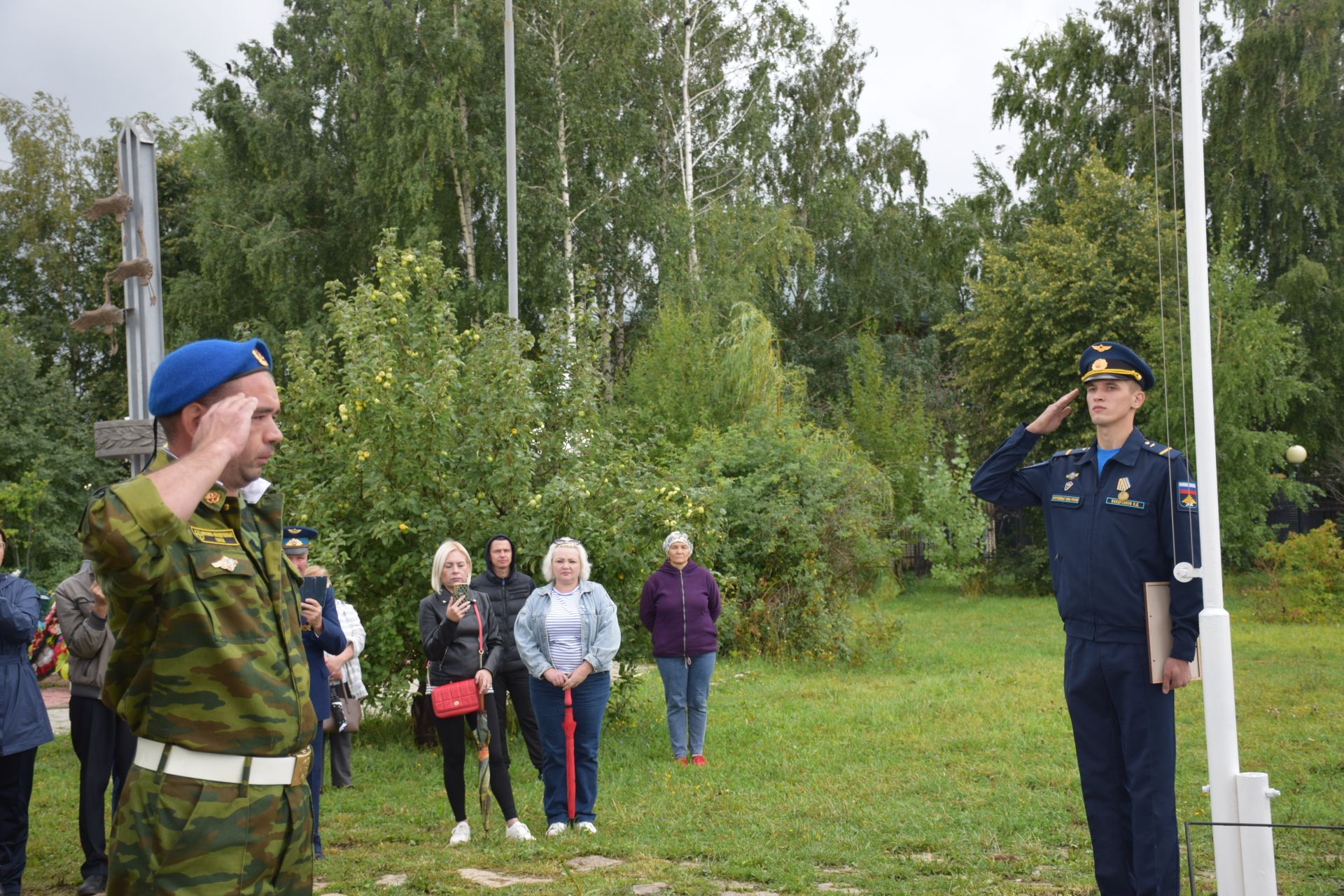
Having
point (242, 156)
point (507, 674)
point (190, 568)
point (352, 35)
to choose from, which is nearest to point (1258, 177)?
point (352, 35)

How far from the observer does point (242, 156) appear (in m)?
29.2

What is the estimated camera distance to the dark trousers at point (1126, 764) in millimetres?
4621

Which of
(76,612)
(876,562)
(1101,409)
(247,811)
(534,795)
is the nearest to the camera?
(247,811)

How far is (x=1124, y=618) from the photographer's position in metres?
4.70

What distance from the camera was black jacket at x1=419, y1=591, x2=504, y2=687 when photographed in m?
7.41

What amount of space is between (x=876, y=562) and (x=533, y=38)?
14.8m

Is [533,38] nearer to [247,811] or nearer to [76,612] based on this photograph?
[76,612]

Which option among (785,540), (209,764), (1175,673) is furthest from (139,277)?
(785,540)

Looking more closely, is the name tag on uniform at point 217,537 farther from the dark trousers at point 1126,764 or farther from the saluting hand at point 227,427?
the dark trousers at point 1126,764

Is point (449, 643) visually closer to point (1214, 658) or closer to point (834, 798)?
point (834, 798)

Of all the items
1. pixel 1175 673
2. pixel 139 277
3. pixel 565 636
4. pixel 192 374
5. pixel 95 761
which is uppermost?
pixel 139 277

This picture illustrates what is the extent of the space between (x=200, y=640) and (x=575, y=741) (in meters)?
5.24

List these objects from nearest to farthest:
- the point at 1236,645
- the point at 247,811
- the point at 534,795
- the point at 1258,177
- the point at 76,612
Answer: the point at 247,811 < the point at 76,612 < the point at 534,795 < the point at 1236,645 < the point at 1258,177

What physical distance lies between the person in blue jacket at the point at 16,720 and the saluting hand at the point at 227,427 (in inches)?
169
